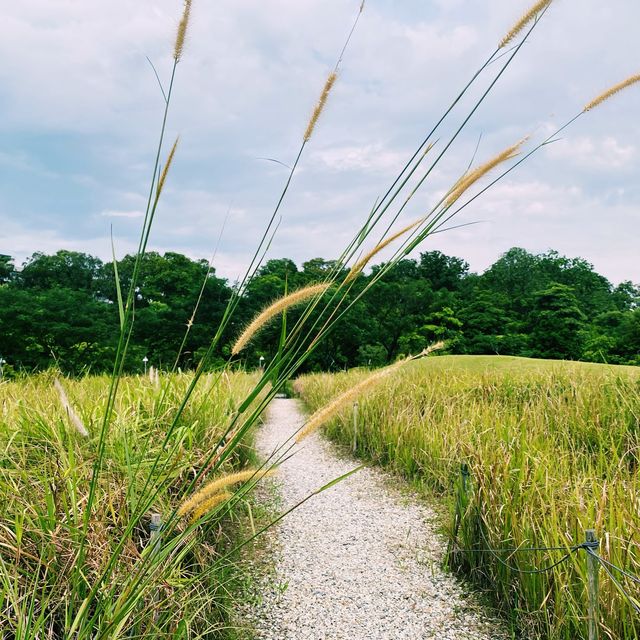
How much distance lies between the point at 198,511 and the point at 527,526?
2.36 metres

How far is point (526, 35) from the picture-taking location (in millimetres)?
943

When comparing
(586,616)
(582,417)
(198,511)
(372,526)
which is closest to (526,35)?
(198,511)

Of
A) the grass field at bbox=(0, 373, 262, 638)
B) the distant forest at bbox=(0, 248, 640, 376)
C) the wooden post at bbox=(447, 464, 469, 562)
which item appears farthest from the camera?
the distant forest at bbox=(0, 248, 640, 376)

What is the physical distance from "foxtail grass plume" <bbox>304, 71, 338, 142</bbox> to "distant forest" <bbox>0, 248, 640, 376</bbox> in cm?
1880

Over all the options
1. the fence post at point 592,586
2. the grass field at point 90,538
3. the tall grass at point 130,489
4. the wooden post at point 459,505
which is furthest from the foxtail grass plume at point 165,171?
the wooden post at point 459,505

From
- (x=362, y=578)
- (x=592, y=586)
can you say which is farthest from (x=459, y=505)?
(x=592, y=586)

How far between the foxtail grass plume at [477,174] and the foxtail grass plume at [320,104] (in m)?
0.34

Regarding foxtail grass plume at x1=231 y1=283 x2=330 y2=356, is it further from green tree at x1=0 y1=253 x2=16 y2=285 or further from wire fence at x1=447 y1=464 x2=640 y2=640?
green tree at x1=0 y1=253 x2=16 y2=285

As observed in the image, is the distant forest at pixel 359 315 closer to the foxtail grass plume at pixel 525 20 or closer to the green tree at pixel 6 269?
the green tree at pixel 6 269

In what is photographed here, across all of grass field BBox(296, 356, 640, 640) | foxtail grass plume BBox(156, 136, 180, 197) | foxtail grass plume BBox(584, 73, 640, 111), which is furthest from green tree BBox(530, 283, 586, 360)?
foxtail grass plume BBox(156, 136, 180, 197)

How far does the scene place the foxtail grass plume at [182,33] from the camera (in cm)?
101

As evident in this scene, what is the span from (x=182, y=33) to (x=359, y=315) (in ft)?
93.8

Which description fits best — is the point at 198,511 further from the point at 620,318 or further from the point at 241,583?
the point at 620,318

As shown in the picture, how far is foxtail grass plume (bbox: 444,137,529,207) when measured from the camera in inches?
38.2
